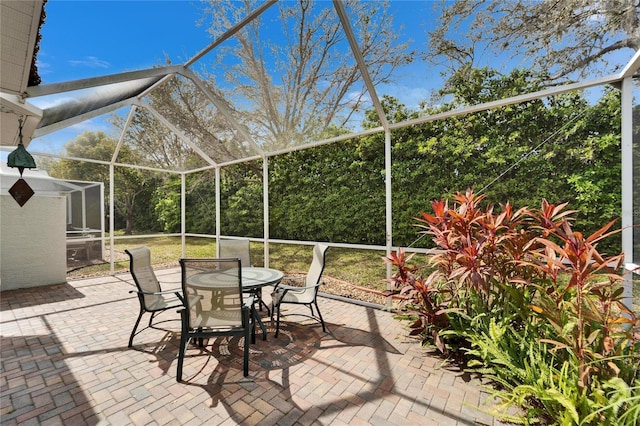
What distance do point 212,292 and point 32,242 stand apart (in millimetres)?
A: 5930

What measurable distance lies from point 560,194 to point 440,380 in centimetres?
380

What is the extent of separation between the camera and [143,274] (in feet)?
11.3

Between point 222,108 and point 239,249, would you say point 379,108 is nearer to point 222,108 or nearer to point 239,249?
point 222,108

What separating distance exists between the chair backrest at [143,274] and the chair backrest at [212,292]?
3.41ft

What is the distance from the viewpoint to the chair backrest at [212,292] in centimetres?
257

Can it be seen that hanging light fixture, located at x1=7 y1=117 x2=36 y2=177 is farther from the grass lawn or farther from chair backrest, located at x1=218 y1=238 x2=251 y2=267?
the grass lawn

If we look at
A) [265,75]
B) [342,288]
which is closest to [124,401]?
[265,75]

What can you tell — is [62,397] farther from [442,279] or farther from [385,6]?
[385,6]

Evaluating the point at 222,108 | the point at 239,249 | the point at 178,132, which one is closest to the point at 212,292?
the point at 239,249

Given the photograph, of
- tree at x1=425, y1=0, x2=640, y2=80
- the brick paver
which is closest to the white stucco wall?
the brick paver

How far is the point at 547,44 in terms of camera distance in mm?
4152

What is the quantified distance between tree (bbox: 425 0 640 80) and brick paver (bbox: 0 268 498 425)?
4406 millimetres

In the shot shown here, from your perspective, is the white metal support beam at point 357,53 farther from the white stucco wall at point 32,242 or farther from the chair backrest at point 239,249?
the white stucco wall at point 32,242

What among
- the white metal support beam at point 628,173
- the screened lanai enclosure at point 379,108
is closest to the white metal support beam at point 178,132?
the screened lanai enclosure at point 379,108
